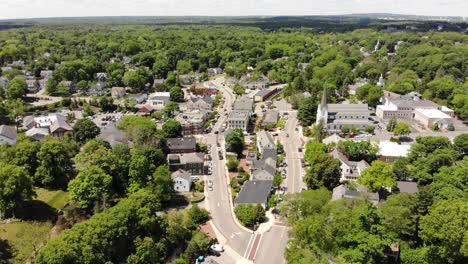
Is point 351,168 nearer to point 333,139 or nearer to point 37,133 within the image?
point 333,139

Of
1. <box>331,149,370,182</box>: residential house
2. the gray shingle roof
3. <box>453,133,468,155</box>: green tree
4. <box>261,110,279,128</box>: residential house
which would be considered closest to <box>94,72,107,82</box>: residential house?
the gray shingle roof

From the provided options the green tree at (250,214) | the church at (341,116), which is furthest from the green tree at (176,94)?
the green tree at (250,214)

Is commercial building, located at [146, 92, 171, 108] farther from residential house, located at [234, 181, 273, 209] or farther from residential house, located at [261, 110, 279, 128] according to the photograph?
residential house, located at [234, 181, 273, 209]

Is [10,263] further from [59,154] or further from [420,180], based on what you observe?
[420,180]

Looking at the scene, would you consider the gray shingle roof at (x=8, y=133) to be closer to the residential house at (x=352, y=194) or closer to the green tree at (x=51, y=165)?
the green tree at (x=51, y=165)

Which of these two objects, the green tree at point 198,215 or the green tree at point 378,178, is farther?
the green tree at point 378,178

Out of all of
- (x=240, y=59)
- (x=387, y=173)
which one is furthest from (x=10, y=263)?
(x=240, y=59)
